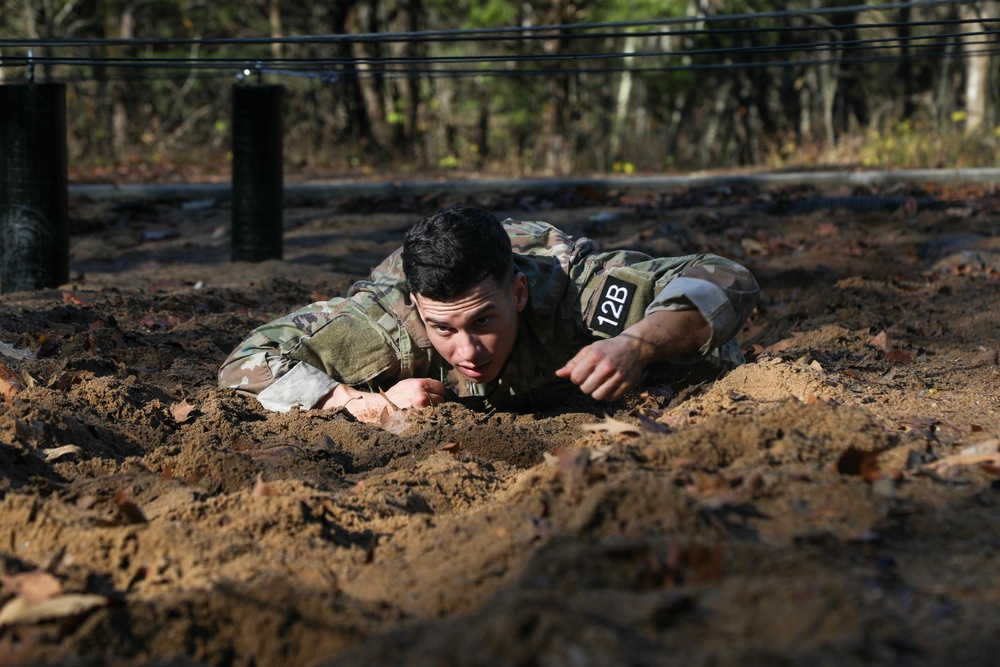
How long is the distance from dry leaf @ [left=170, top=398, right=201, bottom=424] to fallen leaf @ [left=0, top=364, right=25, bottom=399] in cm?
49

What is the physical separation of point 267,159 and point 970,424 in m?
4.81

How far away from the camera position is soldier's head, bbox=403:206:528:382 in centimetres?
358

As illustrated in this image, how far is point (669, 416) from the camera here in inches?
137

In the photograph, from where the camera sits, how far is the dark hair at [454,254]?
11.7 ft

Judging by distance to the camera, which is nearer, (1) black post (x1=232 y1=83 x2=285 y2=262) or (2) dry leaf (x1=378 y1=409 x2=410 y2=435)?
(2) dry leaf (x1=378 y1=409 x2=410 y2=435)

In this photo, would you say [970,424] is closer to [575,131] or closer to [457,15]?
[575,131]

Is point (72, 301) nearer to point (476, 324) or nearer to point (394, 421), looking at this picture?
point (394, 421)

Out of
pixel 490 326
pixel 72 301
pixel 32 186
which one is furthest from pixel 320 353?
pixel 32 186

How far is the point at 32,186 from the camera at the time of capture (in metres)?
5.72

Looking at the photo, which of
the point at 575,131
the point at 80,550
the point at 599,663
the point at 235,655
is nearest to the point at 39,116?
the point at 80,550

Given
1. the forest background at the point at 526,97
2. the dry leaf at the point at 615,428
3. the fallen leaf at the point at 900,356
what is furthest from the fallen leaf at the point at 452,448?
the forest background at the point at 526,97

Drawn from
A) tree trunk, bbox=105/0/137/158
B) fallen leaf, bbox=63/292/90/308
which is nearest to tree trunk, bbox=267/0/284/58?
tree trunk, bbox=105/0/137/158

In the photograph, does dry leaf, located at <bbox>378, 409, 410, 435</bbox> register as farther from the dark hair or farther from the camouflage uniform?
the dark hair

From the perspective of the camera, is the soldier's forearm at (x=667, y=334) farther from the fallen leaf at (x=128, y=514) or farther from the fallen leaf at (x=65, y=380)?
the fallen leaf at (x=65, y=380)
